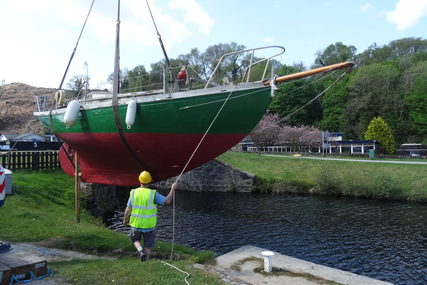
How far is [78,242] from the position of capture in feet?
28.7

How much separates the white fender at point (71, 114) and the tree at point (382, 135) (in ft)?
136

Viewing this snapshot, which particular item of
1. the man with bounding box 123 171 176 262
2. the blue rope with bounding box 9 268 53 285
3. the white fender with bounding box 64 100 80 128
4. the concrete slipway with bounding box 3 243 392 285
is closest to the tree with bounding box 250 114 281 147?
the white fender with bounding box 64 100 80 128

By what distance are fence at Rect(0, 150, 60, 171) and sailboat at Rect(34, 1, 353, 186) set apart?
9.88 meters

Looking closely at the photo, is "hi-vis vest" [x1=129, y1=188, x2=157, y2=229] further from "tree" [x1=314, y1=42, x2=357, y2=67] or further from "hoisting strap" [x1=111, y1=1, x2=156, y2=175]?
"tree" [x1=314, y1=42, x2=357, y2=67]

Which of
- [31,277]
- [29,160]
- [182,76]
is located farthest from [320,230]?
[29,160]

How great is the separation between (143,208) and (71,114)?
525 centimetres

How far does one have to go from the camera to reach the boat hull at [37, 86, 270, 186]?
895 centimetres

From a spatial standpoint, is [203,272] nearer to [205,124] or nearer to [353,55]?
[205,124]

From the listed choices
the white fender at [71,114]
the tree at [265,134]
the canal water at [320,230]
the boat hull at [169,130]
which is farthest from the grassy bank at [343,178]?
the white fender at [71,114]

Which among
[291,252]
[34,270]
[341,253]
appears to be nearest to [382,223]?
[341,253]

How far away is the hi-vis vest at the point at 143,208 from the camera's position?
639 centimetres

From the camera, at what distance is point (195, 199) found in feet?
81.1

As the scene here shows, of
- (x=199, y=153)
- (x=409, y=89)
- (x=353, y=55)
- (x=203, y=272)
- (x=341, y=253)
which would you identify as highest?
(x=353, y=55)

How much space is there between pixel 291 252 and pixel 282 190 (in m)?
13.4
